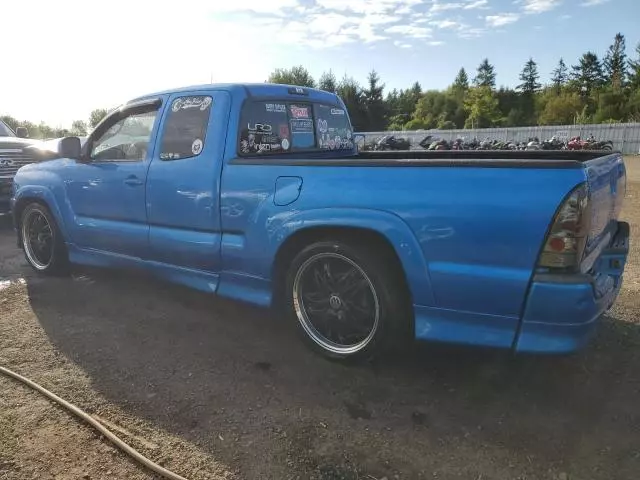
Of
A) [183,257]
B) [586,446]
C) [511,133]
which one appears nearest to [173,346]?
[183,257]

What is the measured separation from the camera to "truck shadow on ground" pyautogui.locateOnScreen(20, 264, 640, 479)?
245 centimetres

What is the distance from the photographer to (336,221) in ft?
10.0

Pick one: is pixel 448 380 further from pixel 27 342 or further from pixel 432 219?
pixel 27 342

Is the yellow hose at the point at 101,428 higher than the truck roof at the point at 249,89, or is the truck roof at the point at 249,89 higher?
the truck roof at the point at 249,89

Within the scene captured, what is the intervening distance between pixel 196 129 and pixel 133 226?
1.06 metres

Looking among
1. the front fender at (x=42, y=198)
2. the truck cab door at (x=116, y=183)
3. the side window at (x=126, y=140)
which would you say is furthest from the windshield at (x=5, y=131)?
the side window at (x=126, y=140)

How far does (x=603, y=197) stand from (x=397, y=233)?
1177 mm

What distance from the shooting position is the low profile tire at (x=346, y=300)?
303 centimetres

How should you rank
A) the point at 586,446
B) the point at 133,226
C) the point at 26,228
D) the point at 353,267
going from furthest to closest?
the point at 26,228
the point at 133,226
the point at 353,267
the point at 586,446

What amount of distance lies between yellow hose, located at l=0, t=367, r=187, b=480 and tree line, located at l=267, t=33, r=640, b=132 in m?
54.7

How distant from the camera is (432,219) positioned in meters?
2.73

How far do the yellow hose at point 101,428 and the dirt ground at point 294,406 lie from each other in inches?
1.6

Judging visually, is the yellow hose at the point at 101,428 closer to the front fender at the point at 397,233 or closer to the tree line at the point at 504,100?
the front fender at the point at 397,233

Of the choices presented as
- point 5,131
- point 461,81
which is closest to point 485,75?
point 461,81
